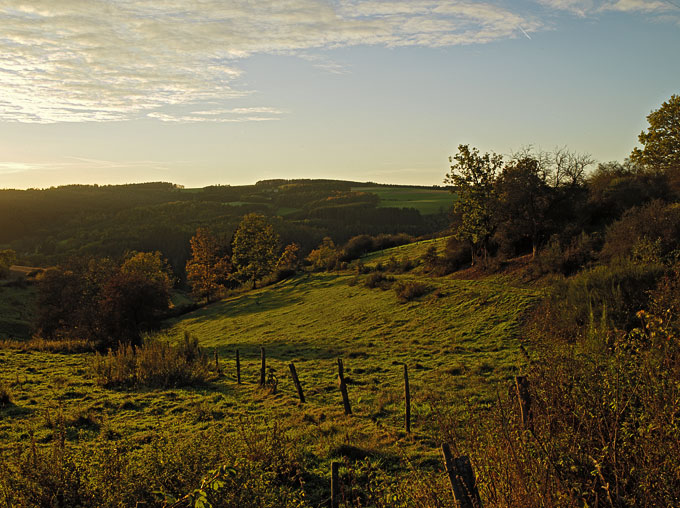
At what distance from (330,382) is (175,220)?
154134 mm

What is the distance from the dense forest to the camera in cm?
517

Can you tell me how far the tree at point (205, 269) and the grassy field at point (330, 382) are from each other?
27.1 m

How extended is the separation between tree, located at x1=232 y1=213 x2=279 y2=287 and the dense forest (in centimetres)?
35

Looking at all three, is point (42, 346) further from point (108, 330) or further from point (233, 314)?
point (233, 314)

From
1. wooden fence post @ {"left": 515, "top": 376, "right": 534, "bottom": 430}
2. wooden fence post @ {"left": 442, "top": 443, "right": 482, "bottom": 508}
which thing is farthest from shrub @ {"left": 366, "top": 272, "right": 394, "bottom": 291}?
wooden fence post @ {"left": 442, "top": 443, "right": 482, "bottom": 508}

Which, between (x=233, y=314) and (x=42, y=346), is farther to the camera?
(x=233, y=314)

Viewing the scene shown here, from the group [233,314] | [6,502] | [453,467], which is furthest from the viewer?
[233,314]

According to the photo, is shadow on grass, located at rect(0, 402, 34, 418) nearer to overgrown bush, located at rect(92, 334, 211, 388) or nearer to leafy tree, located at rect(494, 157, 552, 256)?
overgrown bush, located at rect(92, 334, 211, 388)

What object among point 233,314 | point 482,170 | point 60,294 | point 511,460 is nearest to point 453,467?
point 511,460

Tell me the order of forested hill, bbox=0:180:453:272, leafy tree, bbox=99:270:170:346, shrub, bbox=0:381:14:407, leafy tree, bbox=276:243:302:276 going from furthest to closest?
1. forested hill, bbox=0:180:453:272
2. leafy tree, bbox=276:243:302:276
3. leafy tree, bbox=99:270:170:346
4. shrub, bbox=0:381:14:407

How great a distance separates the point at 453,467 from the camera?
397 centimetres

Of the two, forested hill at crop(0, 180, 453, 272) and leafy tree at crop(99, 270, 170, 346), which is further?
forested hill at crop(0, 180, 453, 272)

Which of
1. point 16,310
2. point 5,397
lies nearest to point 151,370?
point 5,397

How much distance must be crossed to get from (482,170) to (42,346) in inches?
1584
